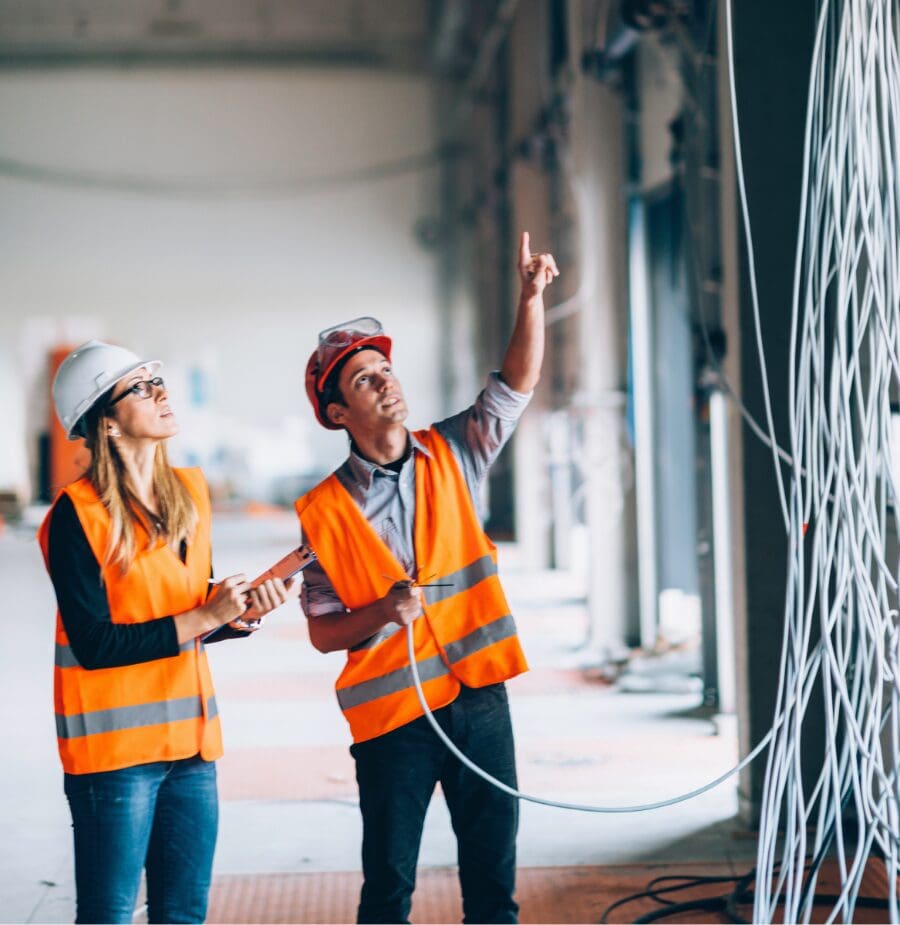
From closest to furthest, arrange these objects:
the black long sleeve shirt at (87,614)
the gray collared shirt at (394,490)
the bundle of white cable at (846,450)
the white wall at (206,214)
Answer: the black long sleeve shirt at (87,614) < the gray collared shirt at (394,490) < the bundle of white cable at (846,450) < the white wall at (206,214)

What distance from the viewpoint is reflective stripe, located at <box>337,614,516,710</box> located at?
2.28 metres

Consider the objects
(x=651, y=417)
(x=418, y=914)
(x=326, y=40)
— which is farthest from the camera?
(x=326, y=40)

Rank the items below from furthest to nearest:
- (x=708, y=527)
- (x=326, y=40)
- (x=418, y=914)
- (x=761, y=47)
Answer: (x=326, y=40), (x=708, y=527), (x=761, y=47), (x=418, y=914)

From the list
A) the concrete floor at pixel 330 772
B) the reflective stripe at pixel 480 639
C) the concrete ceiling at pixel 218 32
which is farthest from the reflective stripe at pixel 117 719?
the concrete ceiling at pixel 218 32

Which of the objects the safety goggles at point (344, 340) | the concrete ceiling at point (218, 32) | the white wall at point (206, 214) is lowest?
the safety goggles at point (344, 340)

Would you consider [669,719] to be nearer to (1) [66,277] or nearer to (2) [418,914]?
(2) [418,914]

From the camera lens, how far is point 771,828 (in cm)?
260

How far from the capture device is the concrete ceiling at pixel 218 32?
14203mm

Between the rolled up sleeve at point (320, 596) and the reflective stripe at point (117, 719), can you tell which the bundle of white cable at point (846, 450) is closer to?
the rolled up sleeve at point (320, 596)

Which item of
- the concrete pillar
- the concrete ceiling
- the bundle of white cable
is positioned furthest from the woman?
the concrete ceiling

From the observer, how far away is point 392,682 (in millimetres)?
2287

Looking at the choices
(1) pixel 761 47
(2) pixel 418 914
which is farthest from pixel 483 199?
(2) pixel 418 914

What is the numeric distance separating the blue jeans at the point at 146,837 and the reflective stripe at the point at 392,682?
0.29m

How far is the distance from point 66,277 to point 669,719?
11648 mm
